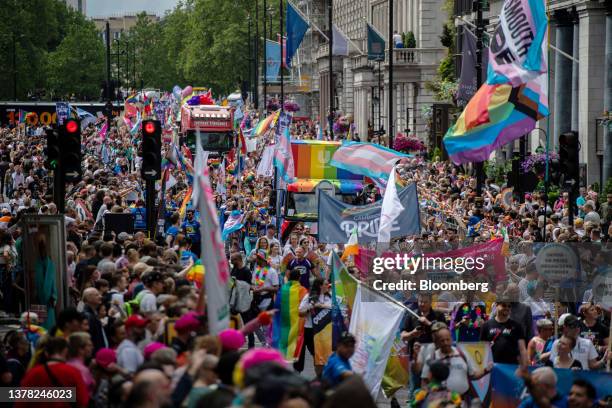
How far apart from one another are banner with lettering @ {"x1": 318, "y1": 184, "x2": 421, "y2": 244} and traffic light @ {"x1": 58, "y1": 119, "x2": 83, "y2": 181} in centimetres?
364

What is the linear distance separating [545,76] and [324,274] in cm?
400

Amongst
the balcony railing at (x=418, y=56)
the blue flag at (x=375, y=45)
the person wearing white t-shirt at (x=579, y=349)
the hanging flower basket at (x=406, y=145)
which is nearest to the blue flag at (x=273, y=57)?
the balcony railing at (x=418, y=56)

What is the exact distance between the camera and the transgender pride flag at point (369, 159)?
29.0m

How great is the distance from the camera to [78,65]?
152125 millimetres

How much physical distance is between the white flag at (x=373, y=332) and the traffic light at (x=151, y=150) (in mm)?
9284

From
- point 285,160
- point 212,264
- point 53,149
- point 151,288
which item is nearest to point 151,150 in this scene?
point 53,149

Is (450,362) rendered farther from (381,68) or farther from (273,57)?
(273,57)

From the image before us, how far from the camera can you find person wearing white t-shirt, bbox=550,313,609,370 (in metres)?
13.9

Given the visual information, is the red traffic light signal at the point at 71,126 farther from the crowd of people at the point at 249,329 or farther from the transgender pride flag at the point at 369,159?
the transgender pride flag at the point at 369,159

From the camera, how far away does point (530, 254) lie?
65.3 ft

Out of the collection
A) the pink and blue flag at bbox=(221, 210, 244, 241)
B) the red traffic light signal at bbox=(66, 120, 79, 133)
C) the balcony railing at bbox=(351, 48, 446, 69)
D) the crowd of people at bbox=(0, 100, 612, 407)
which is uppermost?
the balcony railing at bbox=(351, 48, 446, 69)

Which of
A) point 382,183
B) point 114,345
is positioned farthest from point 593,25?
point 114,345

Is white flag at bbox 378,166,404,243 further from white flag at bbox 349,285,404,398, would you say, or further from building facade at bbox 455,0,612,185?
building facade at bbox 455,0,612,185

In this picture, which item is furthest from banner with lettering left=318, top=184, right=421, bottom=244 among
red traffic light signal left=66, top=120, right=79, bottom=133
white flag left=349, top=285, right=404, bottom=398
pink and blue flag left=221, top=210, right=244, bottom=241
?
pink and blue flag left=221, top=210, right=244, bottom=241
